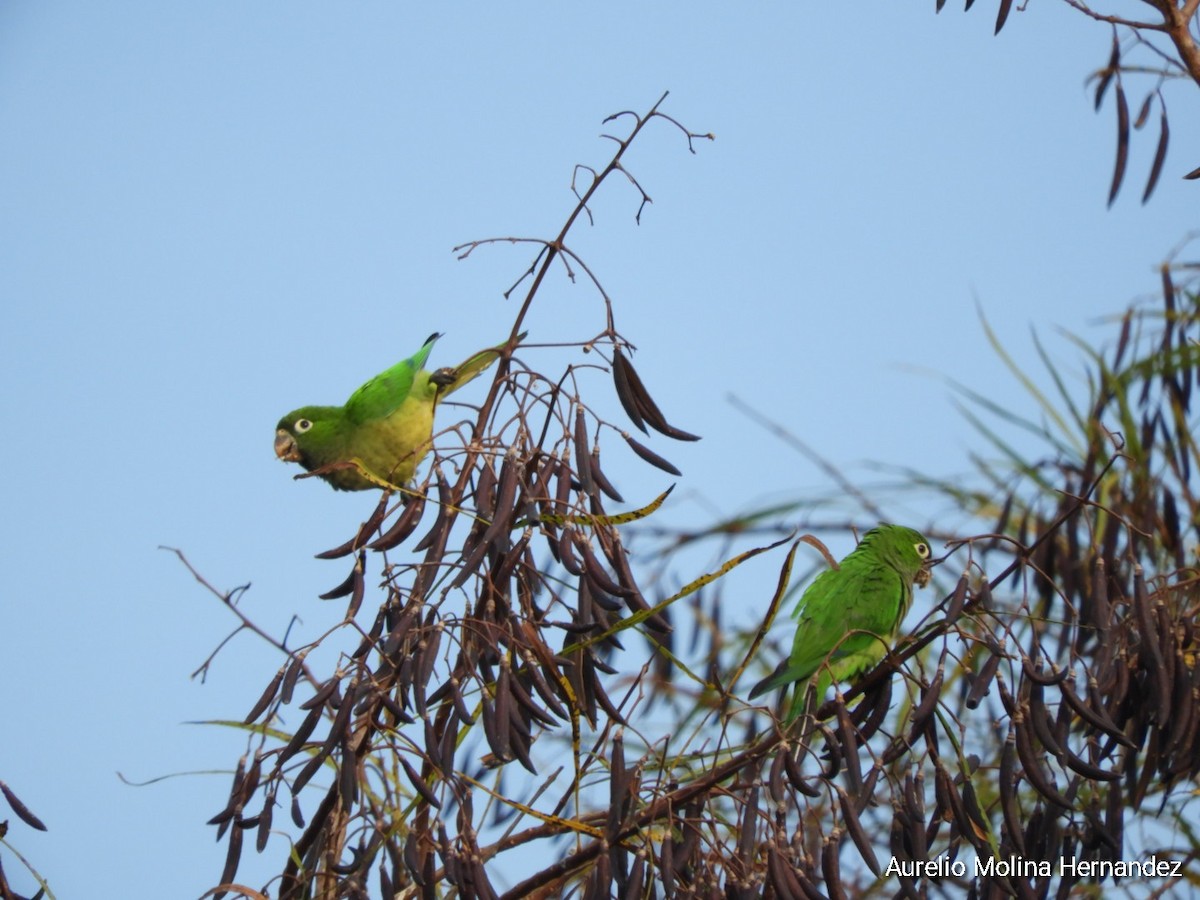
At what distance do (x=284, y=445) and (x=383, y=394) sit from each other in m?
0.53

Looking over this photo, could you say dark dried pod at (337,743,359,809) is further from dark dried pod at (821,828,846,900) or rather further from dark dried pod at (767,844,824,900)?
dark dried pod at (821,828,846,900)

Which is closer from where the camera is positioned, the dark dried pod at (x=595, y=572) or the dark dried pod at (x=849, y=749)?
the dark dried pod at (x=849, y=749)

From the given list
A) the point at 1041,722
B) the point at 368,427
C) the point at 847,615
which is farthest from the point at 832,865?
the point at 368,427

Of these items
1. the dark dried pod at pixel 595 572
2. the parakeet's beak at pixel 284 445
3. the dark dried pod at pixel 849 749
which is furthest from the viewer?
the parakeet's beak at pixel 284 445

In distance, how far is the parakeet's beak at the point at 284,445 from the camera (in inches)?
217

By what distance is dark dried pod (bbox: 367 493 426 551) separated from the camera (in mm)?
2469

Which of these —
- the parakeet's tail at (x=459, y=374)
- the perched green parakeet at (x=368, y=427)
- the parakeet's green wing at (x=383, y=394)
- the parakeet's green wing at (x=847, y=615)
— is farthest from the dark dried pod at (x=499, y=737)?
the parakeet's green wing at (x=383, y=394)

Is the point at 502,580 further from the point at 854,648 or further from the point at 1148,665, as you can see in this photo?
the point at 854,648

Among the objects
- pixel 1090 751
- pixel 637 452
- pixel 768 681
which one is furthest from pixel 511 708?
pixel 768 681

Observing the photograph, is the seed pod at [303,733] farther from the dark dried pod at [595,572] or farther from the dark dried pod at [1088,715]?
the dark dried pod at [1088,715]

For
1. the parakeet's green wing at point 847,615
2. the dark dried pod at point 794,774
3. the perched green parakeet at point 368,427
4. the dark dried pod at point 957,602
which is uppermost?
the perched green parakeet at point 368,427

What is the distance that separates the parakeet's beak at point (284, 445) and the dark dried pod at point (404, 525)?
3097mm

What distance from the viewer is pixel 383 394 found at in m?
5.35

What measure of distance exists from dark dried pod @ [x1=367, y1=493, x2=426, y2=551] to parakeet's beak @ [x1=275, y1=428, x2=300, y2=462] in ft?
10.2
